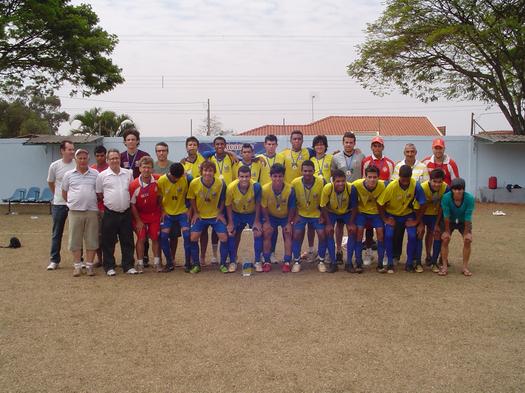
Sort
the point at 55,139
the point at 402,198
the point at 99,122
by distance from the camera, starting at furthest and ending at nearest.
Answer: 1. the point at 99,122
2. the point at 55,139
3. the point at 402,198

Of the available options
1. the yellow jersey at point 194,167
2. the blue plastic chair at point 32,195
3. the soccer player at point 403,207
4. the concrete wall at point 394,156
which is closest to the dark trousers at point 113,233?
the yellow jersey at point 194,167

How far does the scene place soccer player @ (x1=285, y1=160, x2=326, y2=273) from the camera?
6.80m

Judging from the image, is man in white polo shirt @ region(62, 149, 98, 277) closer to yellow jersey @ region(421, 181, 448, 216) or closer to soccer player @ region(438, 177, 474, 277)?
yellow jersey @ region(421, 181, 448, 216)

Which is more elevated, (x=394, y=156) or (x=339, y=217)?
(x=394, y=156)

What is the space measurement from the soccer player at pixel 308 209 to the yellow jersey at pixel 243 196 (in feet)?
1.77

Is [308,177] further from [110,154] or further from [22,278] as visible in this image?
[22,278]

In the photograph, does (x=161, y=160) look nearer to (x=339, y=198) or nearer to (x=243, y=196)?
(x=243, y=196)

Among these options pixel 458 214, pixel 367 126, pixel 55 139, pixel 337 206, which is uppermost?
pixel 367 126

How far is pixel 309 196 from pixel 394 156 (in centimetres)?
1240

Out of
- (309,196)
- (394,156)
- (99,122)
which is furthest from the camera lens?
(99,122)

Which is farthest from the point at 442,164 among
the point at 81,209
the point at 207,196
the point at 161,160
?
the point at 81,209

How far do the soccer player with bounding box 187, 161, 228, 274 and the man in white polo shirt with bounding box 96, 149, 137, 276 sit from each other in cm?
88

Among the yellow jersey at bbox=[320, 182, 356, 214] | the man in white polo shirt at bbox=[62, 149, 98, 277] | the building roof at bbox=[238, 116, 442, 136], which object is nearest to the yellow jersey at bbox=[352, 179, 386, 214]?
the yellow jersey at bbox=[320, 182, 356, 214]

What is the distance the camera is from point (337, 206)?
684cm
